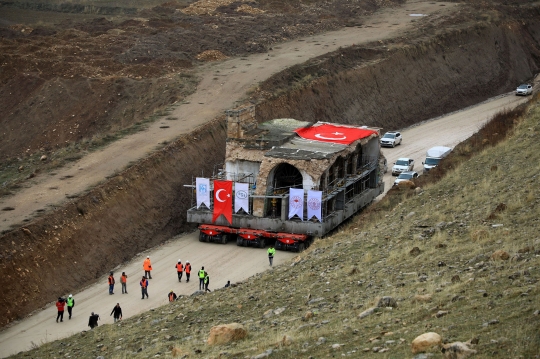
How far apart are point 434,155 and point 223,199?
17.0m

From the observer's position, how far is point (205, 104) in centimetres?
6531

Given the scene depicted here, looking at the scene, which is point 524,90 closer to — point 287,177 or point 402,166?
point 402,166

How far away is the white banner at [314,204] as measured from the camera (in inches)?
1865

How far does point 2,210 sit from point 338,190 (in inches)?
632

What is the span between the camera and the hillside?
2238 cm

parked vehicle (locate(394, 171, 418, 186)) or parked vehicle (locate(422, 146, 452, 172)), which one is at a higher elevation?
parked vehicle (locate(422, 146, 452, 172))

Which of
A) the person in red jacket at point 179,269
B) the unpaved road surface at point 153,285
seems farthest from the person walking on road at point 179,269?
the unpaved road surface at point 153,285

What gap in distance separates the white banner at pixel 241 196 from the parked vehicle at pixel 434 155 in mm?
14724

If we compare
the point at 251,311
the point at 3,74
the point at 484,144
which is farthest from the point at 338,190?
the point at 3,74

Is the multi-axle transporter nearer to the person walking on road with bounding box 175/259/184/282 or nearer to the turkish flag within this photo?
the turkish flag

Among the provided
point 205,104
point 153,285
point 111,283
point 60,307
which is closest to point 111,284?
point 111,283

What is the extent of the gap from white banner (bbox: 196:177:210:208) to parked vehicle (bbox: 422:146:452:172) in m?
15.4

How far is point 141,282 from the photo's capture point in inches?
1645

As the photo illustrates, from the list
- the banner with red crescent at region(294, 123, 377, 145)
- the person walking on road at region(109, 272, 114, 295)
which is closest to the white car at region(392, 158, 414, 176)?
the banner with red crescent at region(294, 123, 377, 145)
